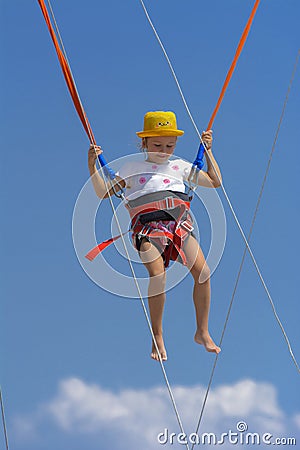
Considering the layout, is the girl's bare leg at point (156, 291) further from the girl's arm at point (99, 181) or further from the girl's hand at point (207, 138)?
the girl's hand at point (207, 138)

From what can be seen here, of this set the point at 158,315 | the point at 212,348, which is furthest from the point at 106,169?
the point at 212,348

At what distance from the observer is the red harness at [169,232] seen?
225 inches

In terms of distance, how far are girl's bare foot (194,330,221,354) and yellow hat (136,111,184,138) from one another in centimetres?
145

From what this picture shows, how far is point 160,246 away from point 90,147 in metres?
0.87

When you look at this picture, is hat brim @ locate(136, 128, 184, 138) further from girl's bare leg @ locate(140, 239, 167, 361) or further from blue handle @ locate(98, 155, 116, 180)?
girl's bare leg @ locate(140, 239, 167, 361)

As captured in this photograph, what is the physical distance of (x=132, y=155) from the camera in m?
5.95

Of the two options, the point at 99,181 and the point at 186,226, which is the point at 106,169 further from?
the point at 186,226

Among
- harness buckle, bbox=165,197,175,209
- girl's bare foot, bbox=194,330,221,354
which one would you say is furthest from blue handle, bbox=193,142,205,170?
girl's bare foot, bbox=194,330,221,354

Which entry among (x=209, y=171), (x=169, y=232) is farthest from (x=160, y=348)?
(x=209, y=171)

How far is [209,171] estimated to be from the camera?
591 cm

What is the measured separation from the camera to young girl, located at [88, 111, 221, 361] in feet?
18.5

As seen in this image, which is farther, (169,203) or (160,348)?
(169,203)

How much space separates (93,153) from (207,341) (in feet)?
5.14

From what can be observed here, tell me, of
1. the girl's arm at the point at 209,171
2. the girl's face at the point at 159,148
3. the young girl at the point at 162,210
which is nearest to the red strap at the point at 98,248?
the young girl at the point at 162,210
